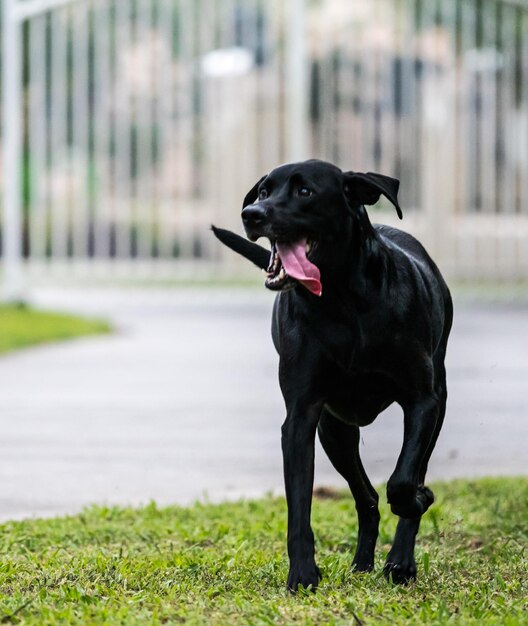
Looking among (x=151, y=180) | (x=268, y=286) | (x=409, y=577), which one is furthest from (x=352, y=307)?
(x=151, y=180)

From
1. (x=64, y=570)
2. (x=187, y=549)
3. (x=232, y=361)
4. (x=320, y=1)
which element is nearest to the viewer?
(x=64, y=570)

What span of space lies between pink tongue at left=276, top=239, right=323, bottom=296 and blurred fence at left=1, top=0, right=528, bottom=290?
1472 cm

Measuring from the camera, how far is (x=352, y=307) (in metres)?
4.25

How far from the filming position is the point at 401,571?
450cm

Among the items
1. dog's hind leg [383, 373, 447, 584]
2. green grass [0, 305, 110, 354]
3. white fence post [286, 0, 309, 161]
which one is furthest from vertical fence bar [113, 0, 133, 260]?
dog's hind leg [383, 373, 447, 584]

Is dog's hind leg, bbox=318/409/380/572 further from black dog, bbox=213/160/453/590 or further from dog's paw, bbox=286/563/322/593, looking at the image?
dog's paw, bbox=286/563/322/593

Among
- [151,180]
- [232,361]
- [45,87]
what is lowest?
[232,361]

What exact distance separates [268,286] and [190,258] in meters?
15.3

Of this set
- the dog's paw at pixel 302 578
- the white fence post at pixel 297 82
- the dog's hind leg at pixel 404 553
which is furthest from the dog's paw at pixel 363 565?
the white fence post at pixel 297 82

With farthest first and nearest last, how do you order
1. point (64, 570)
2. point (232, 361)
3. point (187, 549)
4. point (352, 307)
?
point (232, 361) < point (187, 549) < point (64, 570) < point (352, 307)

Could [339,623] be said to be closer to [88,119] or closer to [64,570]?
[64,570]

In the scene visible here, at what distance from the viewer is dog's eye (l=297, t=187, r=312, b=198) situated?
4145 millimetres

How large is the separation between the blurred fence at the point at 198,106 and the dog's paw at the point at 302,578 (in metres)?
14.7

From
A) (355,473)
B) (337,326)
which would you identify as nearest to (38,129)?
(355,473)
